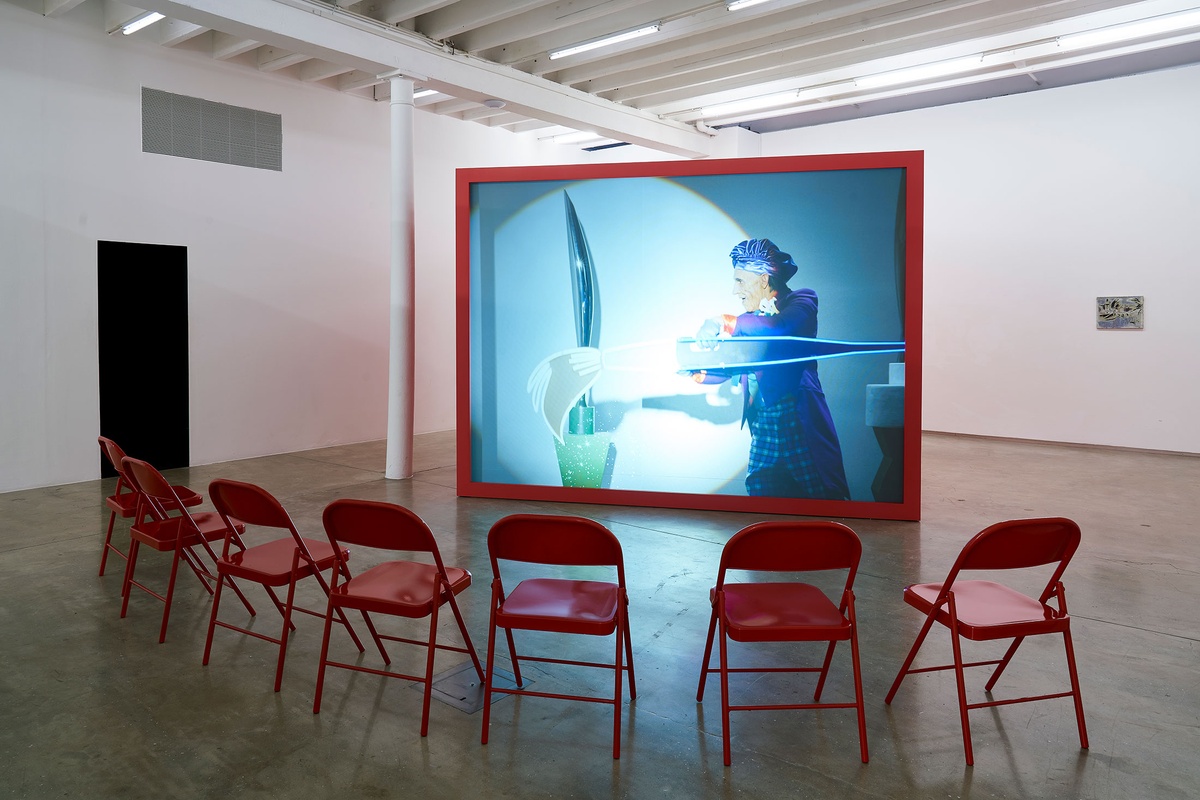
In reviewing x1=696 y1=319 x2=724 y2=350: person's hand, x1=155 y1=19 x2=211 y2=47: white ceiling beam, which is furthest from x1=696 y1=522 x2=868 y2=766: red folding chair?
x1=155 y1=19 x2=211 y2=47: white ceiling beam

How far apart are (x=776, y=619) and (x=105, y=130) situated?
7.43 meters

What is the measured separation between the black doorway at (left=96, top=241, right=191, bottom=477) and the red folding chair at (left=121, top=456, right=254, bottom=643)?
13.1ft

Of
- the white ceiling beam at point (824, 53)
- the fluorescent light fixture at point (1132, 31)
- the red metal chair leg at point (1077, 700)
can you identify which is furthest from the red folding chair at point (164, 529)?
the fluorescent light fixture at point (1132, 31)

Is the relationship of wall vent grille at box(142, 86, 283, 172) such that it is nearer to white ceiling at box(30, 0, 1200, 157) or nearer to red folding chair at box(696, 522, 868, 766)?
white ceiling at box(30, 0, 1200, 157)

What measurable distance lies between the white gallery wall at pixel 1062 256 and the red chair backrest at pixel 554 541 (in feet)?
27.7

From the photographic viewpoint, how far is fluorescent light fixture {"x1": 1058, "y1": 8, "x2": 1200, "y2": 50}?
7.18m

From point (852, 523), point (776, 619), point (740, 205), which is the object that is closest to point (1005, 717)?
point (776, 619)

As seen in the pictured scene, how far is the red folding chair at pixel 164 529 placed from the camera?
3553 millimetres

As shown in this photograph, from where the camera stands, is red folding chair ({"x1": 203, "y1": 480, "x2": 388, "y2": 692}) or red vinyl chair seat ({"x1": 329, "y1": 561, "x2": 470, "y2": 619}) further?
red folding chair ({"x1": 203, "y1": 480, "x2": 388, "y2": 692})

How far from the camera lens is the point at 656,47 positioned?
8.26m

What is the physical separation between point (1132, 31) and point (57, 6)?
935 cm

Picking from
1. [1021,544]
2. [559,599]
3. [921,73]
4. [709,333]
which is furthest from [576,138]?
[1021,544]

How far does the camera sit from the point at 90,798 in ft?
7.81

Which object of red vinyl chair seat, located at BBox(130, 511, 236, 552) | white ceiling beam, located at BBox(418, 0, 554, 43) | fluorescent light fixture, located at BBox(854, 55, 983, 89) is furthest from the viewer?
fluorescent light fixture, located at BBox(854, 55, 983, 89)
